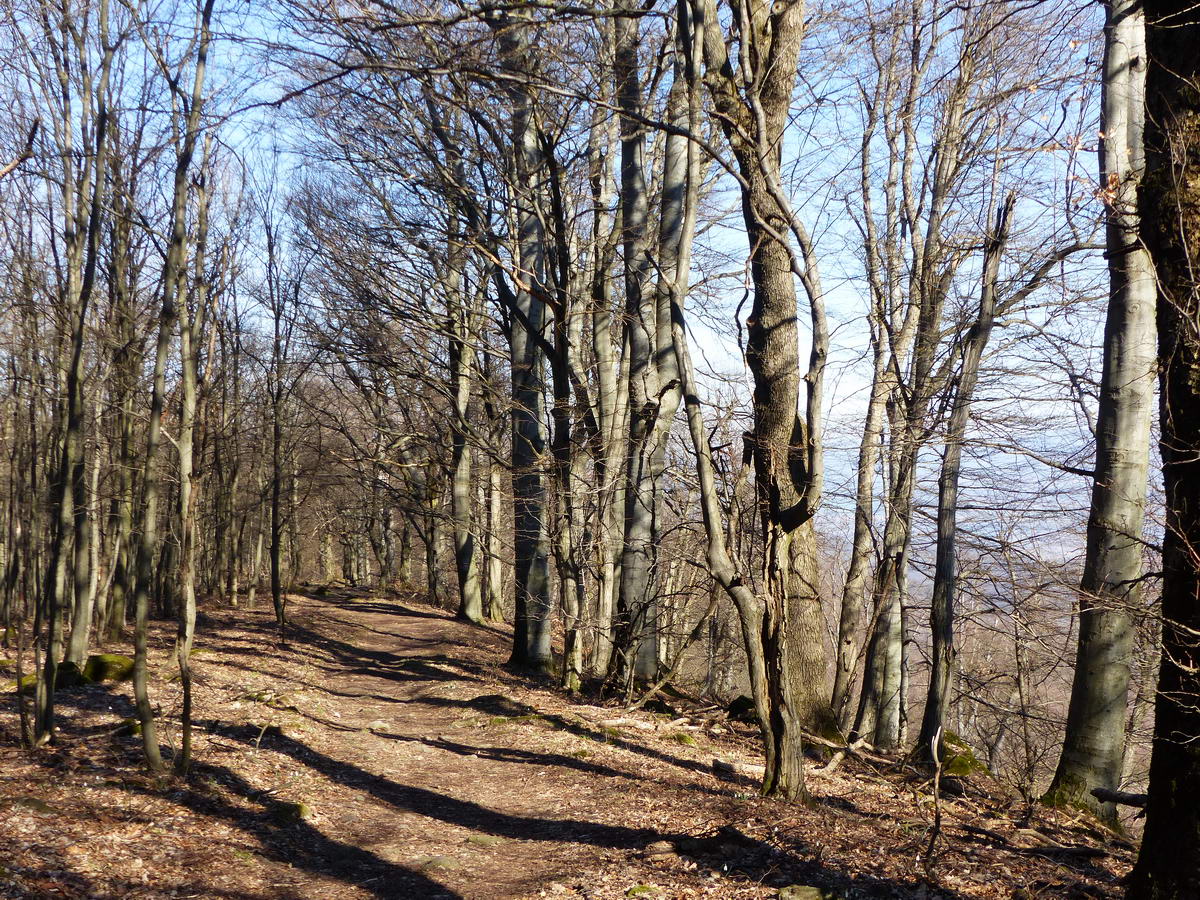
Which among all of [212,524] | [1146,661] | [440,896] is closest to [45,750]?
[440,896]

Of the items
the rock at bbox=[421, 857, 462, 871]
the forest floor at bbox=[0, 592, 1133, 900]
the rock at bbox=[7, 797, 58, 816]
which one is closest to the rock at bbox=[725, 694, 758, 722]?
the forest floor at bbox=[0, 592, 1133, 900]

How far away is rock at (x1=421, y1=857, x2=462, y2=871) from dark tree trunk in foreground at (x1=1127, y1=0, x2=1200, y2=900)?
385cm

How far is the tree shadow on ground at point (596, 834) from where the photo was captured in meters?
4.67

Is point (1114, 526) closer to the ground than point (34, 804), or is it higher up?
higher up

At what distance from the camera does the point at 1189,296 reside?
3.83m

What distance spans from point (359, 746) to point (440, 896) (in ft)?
13.1

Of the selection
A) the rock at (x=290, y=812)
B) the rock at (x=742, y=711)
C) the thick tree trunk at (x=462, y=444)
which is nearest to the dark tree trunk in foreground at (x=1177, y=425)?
the rock at (x=290, y=812)

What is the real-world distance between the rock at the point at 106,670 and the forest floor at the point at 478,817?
0.36m

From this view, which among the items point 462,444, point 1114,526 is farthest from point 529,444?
point 1114,526

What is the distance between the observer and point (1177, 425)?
3803 mm

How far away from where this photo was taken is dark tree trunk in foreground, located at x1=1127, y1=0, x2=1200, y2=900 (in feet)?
11.5

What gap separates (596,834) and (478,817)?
1183 mm

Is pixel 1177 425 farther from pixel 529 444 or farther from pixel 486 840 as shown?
pixel 529 444

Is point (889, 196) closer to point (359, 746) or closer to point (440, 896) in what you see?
point (359, 746)
